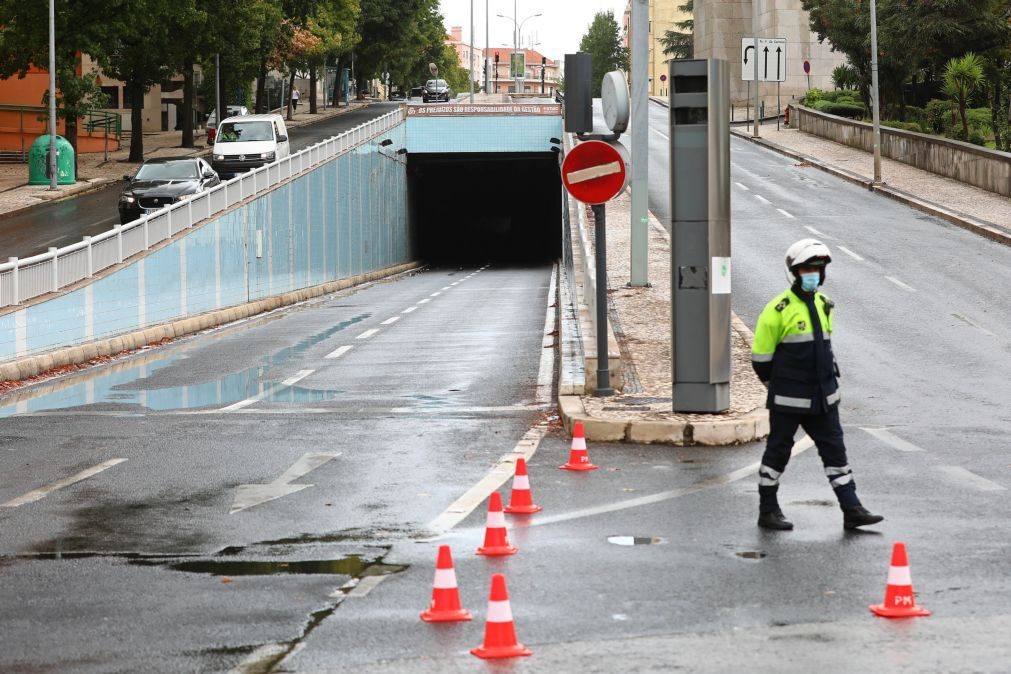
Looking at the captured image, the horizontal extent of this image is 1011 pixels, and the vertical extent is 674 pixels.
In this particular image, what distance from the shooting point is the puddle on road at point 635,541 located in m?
8.46

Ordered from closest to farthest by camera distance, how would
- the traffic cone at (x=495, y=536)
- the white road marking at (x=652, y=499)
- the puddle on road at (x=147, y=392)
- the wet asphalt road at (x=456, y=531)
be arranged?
the wet asphalt road at (x=456, y=531)
the traffic cone at (x=495, y=536)
the white road marking at (x=652, y=499)
the puddle on road at (x=147, y=392)

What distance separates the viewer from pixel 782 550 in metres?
8.24

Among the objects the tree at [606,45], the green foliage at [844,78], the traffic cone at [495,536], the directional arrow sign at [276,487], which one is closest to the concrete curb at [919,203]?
the green foliage at [844,78]

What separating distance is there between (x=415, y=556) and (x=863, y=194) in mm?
38448

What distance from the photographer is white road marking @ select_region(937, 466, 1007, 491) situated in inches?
408

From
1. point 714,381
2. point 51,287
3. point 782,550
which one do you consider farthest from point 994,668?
point 51,287

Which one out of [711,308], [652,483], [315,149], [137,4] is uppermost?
[137,4]

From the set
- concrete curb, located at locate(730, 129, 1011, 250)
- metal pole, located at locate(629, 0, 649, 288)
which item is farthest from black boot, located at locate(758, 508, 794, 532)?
concrete curb, located at locate(730, 129, 1011, 250)

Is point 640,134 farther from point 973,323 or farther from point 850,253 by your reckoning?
point 850,253

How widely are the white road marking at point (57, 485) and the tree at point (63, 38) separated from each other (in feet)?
126

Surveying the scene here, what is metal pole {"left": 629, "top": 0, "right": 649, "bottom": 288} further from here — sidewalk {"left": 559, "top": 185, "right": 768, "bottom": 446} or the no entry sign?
the no entry sign

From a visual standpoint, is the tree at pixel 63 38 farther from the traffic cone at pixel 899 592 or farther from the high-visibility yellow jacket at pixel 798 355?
the traffic cone at pixel 899 592

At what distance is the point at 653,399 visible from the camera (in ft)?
46.2

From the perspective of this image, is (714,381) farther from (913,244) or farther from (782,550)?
(913,244)
